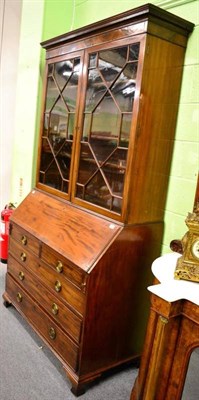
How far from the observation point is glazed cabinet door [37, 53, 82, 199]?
81.0 inches

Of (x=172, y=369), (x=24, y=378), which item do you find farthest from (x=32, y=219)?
(x=172, y=369)

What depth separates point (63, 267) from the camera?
1833 millimetres

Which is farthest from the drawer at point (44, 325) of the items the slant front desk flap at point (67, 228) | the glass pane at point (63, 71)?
the glass pane at point (63, 71)

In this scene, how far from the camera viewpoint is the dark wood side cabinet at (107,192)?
164 cm

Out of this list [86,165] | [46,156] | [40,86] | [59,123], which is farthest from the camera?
[40,86]

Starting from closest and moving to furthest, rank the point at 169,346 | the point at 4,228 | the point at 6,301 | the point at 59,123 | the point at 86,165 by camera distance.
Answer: the point at 169,346 → the point at 86,165 → the point at 59,123 → the point at 6,301 → the point at 4,228

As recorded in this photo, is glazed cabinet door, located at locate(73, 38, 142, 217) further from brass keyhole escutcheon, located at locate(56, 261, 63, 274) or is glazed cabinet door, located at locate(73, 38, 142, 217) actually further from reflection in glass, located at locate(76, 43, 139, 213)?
brass keyhole escutcheon, located at locate(56, 261, 63, 274)

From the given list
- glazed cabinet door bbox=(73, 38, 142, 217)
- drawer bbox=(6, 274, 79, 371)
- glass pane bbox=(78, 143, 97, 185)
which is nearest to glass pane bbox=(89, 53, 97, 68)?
glazed cabinet door bbox=(73, 38, 142, 217)

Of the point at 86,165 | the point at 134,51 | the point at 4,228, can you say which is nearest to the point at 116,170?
the point at 86,165

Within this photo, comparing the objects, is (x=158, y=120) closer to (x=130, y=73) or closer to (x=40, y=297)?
(x=130, y=73)

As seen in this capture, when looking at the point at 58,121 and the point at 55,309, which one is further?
the point at 58,121

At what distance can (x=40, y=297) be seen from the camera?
2082mm

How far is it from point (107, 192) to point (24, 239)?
2.55 ft

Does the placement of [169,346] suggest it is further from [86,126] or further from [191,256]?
[86,126]
